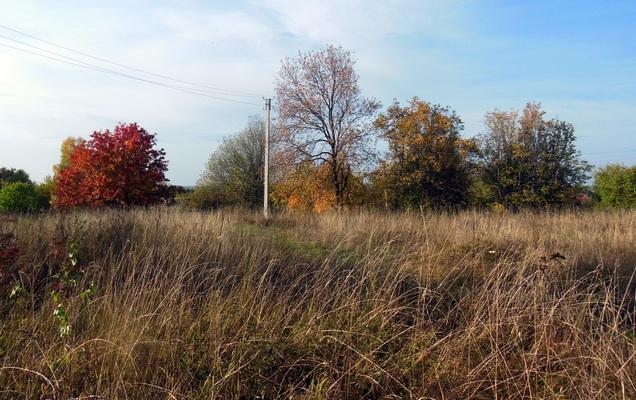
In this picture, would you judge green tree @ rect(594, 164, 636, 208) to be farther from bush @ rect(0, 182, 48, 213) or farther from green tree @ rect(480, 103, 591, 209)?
bush @ rect(0, 182, 48, 213)

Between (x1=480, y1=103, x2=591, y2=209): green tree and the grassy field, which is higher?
(x1=480, y1=103, x2=591, y2=209): green tree

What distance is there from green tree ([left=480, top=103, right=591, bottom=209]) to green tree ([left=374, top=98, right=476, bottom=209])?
8.27 ft

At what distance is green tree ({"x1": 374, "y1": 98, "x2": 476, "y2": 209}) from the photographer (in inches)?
1069

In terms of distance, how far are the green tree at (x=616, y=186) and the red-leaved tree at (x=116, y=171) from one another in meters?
22.4

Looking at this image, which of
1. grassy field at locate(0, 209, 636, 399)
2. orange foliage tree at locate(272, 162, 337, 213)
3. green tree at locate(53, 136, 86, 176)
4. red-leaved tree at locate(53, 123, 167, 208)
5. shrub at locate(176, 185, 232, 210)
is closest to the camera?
grassy field at locate(0, 209, 636, 399)

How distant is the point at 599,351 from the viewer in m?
3.59

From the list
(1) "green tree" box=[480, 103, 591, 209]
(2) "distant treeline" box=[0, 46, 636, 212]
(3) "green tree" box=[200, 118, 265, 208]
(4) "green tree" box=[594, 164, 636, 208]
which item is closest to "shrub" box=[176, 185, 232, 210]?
(3) "green tree" box=[200, 118, 265, 208]

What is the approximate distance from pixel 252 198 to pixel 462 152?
20.6 meters

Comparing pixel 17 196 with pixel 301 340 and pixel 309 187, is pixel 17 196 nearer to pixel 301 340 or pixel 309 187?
pixel 309 187

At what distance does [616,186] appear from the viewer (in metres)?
27.3

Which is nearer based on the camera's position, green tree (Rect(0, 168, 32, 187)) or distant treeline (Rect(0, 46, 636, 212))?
distant treeline (Rect(0, 46, 636, 212))

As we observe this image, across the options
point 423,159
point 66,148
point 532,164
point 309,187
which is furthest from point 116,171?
point 66,148

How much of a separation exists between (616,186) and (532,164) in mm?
4206

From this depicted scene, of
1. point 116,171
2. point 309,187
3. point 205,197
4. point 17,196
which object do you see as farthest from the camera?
point 205,197
